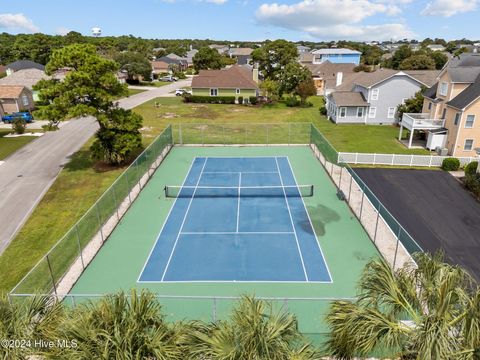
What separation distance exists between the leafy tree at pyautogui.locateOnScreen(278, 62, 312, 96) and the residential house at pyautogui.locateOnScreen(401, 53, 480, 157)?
2314 cm

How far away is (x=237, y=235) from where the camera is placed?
19.1m

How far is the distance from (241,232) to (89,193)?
11.2 m

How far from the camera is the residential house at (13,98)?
45.0m

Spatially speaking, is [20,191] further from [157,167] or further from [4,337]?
[4,337]

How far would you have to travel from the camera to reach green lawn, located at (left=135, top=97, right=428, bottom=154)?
116 ft

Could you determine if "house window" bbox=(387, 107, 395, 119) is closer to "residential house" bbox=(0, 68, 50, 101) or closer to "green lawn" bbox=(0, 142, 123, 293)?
"green lawn" bbox=(0, 142, 123, 293)

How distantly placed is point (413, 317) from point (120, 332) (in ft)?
19.1

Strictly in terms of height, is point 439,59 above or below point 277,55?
below

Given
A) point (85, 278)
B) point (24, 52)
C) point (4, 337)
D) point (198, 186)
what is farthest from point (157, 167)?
point (24, 52)

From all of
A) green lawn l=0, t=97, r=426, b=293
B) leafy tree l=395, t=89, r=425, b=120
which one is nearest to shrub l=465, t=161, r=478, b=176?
green lawn l=0, t=97, r=426, b=293

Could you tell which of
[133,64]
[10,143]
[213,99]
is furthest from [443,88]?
[133,64]

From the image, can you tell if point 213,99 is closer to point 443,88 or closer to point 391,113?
point 391,113

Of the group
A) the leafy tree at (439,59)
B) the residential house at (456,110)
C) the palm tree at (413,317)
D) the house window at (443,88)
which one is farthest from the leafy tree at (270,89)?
the leafy tree at (439,59)

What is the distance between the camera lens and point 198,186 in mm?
25875
